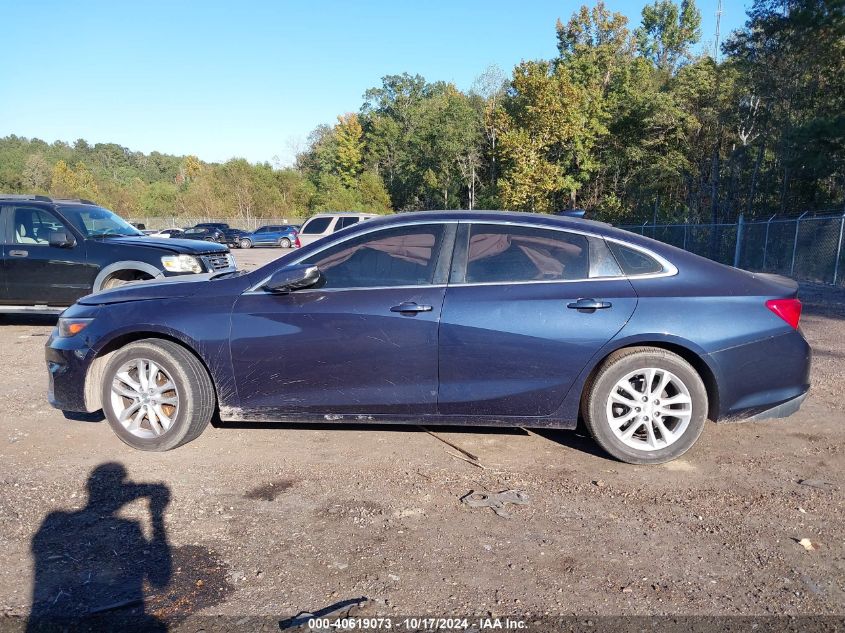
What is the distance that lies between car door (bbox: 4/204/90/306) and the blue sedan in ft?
14.7

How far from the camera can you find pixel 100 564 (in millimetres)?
2850

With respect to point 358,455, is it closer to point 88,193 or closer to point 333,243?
point 333,243

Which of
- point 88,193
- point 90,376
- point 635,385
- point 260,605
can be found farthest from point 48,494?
point 88,193

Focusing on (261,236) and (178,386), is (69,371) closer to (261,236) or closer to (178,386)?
(178,386)

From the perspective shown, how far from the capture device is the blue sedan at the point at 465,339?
3918 millimetres

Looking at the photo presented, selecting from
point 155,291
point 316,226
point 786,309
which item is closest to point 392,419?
point 155,291

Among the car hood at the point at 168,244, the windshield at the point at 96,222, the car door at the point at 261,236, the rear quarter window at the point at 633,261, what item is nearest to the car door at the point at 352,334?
the rear quarter window at the point at 633,261

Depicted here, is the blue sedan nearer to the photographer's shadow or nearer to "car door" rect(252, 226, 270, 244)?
the photographer's shadow

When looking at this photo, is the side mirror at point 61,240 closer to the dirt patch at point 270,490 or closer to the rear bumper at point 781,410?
the dirt patch at point 270,490

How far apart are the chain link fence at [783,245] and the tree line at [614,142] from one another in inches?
226

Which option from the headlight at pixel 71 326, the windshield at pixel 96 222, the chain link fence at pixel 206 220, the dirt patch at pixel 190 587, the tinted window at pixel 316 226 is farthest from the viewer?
the chain link fence at pixel 206 220

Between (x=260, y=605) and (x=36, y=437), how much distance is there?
9.98 ft

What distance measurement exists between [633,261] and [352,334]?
1.93 m

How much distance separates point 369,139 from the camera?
235 ft
